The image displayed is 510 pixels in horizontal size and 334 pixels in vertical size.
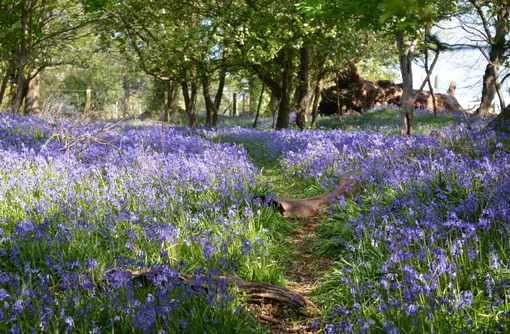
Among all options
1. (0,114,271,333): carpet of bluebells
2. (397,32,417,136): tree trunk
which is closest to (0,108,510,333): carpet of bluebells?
(0,114,271,333): carpet of bluebells

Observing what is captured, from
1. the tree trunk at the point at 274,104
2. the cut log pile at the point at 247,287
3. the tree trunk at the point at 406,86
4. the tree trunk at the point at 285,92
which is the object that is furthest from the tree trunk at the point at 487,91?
the cut log pile at the point at 247,287

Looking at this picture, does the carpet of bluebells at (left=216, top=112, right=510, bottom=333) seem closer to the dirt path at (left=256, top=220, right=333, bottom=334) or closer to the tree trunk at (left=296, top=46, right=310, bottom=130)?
the dirt path at (left=256, top=220, right=333, bottom=334)

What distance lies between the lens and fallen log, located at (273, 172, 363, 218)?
6.82 metres

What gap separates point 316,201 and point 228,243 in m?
2.91

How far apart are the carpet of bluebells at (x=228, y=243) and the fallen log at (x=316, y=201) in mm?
299

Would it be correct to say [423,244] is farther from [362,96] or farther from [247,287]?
[362,96]

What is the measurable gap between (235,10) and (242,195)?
968 centimetres

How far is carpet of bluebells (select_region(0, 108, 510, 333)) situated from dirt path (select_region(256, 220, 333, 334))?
16cm

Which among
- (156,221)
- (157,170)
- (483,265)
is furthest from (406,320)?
(157,170)

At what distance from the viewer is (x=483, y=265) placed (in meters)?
3.71

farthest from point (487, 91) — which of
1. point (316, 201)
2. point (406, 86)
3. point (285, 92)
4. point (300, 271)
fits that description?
point (300, 271)

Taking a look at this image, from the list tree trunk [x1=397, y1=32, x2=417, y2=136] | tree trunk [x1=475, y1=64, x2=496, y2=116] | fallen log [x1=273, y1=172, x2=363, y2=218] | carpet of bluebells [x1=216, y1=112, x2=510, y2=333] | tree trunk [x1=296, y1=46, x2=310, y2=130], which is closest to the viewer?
carpet of bluebells [x1=216, y1=112, x2=510, y2=333]

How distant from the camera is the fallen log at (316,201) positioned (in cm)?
682

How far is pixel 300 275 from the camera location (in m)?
4.90
